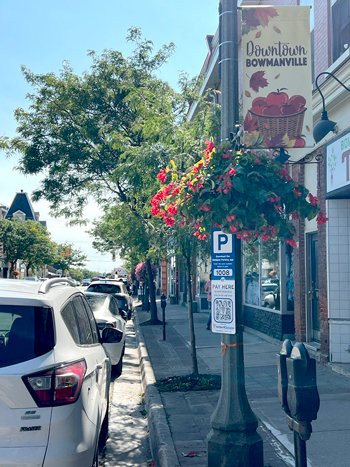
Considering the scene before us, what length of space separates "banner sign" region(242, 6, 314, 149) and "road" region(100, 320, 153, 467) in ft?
11.0

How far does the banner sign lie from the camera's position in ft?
18.5

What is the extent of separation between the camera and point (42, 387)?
3393mm

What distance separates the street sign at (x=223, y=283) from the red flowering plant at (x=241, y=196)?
0.58ft

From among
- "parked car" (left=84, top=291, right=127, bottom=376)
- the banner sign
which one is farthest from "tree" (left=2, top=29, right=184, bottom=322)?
the banner sign

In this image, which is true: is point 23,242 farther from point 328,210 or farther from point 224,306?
point 224,306

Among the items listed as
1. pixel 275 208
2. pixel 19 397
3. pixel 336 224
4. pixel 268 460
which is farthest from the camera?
pixel 336 224

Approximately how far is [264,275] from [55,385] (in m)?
11.7

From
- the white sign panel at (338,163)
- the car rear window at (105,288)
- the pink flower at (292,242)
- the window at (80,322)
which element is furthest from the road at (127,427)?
the car rear window at (105,288)

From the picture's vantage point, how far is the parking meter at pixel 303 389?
3.49 metres

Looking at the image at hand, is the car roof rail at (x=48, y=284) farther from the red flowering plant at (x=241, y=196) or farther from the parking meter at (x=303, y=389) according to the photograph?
the parking meter at (x=303, y=389)

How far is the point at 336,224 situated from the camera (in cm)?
998

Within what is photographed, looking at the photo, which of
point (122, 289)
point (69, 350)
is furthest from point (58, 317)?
point (122, 289)

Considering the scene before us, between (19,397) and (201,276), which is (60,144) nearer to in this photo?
(201,276)

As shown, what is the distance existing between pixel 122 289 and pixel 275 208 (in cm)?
1546
